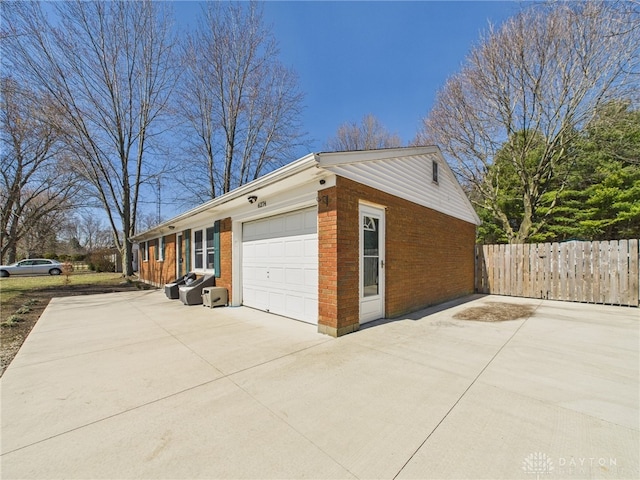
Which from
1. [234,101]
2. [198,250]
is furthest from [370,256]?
[234,101]

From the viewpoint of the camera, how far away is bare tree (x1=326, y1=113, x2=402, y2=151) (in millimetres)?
18391

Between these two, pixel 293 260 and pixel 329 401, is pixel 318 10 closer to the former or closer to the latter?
pixel 293 260

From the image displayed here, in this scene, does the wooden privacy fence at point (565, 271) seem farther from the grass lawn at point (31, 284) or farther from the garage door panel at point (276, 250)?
the grass lawn at point (31, 284)

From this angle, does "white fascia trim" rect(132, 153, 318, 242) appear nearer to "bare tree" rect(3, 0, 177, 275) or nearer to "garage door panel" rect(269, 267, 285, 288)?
"garage door panel" rect(269, 267, 285, 288)

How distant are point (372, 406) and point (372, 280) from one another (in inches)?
119

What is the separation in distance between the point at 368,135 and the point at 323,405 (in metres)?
18.6

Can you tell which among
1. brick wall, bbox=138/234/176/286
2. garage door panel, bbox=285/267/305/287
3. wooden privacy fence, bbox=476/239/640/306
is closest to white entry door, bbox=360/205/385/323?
garage door panel, bbox=285/267/305/287

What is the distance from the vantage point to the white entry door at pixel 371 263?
5043 mm

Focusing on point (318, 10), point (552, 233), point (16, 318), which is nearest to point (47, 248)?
point (16, 318)

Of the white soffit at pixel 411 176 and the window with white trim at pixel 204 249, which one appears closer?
the white soffit at pixel 411 176

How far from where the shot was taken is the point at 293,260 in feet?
18.0

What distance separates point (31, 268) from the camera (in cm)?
1950

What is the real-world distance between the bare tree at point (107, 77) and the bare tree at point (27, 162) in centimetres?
105

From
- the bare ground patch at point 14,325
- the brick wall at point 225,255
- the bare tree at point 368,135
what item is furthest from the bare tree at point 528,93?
the bare ground patch at point 14,325
